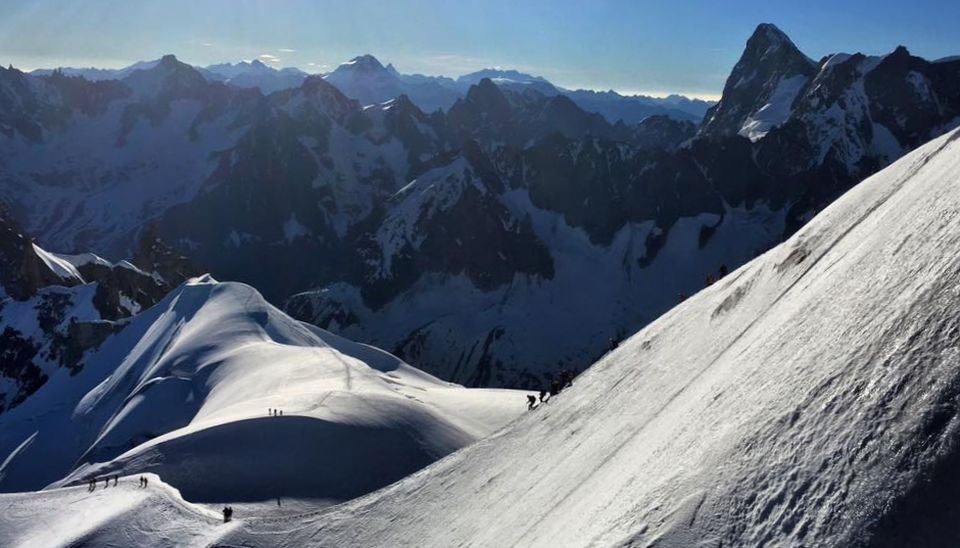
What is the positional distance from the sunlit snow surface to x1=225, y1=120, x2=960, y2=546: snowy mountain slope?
0.14ft

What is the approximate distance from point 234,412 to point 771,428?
50.5 metres

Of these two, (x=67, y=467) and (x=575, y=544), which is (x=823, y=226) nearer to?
(x=575, y=544)

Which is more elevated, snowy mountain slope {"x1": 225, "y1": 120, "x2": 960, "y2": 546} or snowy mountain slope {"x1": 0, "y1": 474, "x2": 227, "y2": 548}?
snowy mountain slope {"x1": 225, "y1": 120, "x2": 960, "y2": 546}

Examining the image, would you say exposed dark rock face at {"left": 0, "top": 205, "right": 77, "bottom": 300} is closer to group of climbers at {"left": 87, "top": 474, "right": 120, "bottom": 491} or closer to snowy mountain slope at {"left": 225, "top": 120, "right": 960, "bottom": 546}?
group of climbers at {"left": 87, "top": 474, "right": 120, "bottom": 491}

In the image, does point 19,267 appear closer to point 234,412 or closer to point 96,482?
point 234,412

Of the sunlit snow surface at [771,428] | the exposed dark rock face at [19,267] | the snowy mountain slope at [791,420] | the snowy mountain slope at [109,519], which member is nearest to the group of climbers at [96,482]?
the snowy mountain slope at [109,519]

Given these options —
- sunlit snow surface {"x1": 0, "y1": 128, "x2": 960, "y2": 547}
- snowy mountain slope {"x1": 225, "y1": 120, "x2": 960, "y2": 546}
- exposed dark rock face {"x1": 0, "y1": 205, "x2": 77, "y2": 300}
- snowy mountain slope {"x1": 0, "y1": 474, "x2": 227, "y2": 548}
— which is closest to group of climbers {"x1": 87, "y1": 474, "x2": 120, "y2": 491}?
snowy mountain slope {"x1": 0, "y1": 474, "x2": 227, "y2": 548}

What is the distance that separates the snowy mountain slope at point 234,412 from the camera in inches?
1801

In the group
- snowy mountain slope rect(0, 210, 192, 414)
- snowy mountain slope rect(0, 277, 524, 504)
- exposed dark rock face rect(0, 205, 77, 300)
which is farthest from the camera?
exposed dark rock face rect(0, 205, 77, 300)

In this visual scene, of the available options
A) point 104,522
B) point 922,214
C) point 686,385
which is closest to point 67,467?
point 104,522

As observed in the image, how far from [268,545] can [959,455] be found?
1031 inches

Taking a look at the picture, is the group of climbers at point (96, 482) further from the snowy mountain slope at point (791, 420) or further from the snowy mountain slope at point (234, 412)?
the snowy mountain slope at point (791, 420)

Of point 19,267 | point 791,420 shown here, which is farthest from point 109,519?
point 19,267

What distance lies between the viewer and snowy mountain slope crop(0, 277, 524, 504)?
150 ft
